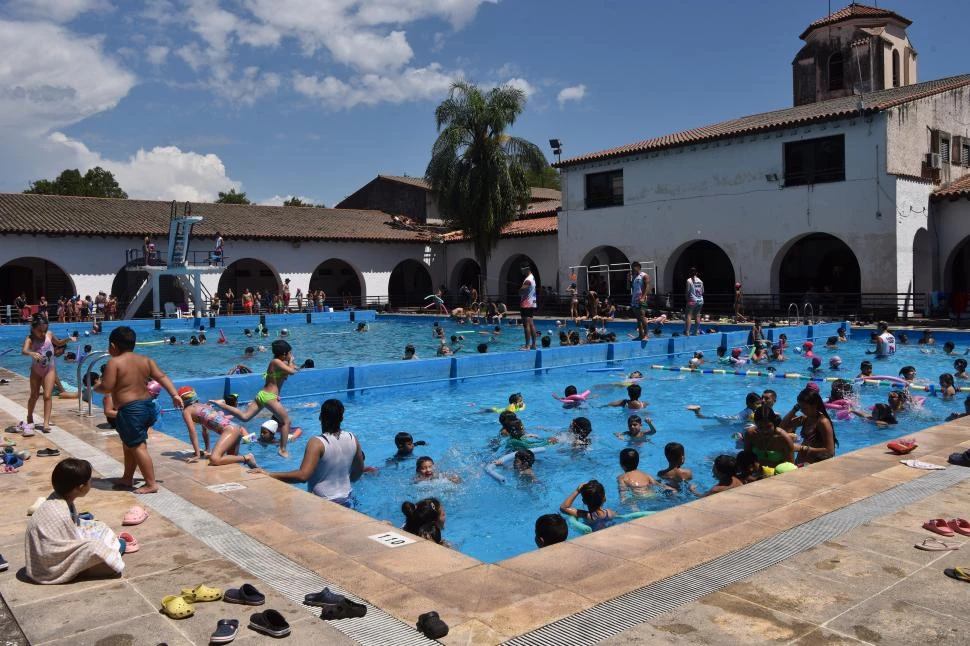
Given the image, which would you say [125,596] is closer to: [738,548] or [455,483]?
[738,548]

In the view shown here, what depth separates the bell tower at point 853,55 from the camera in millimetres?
34312

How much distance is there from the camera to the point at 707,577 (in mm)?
4422

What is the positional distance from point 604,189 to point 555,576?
30.9 m

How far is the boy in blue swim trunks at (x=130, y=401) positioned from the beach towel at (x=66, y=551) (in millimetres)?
1936

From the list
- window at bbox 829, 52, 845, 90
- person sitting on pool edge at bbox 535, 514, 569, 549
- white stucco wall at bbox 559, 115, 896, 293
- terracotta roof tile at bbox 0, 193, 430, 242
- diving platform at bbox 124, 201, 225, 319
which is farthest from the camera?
window at bbox 829, 52, 845, 90

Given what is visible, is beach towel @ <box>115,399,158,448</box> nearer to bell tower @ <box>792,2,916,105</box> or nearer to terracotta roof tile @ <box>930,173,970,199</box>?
terracotta roof tile @ <box>930,173,970,199</box>

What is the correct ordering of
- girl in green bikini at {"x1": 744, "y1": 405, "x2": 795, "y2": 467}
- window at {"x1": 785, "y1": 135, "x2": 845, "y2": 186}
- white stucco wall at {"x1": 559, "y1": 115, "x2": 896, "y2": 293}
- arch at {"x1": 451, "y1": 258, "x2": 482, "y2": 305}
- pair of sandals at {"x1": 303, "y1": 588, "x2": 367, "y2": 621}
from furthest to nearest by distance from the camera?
arch at {"x1": 451, "y1": 258, "x2": 482, "y2": 305} → window at {"x1": 785, "y1": 135, "x2": 845, "y2": 186} → white stucco wall at {"x1": 559, "y1": 115, "x2": 896, "y2": 293} → girl in green bikini at {"x1": 744, "y1": 405, "x2": 795, "y2": 467} → pair of sandals at {"x1": 303, "y1": 588, "x2": 367, "y2": 621}

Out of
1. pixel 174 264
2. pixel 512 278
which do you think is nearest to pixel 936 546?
pixel 174 264

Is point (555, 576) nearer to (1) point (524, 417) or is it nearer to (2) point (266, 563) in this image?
(2) point (266, 563)

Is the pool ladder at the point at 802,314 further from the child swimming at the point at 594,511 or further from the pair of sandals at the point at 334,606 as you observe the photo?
the pair of sandals at the point at 334,606

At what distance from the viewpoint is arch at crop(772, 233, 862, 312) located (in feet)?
100

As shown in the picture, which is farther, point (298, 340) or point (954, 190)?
point (298, 340)

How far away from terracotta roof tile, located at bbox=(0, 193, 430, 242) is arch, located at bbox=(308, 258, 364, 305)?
2.88m

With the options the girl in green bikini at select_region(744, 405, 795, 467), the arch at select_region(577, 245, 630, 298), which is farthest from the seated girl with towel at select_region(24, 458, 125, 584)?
the arch at select_region(577, 245, 630, 298)
